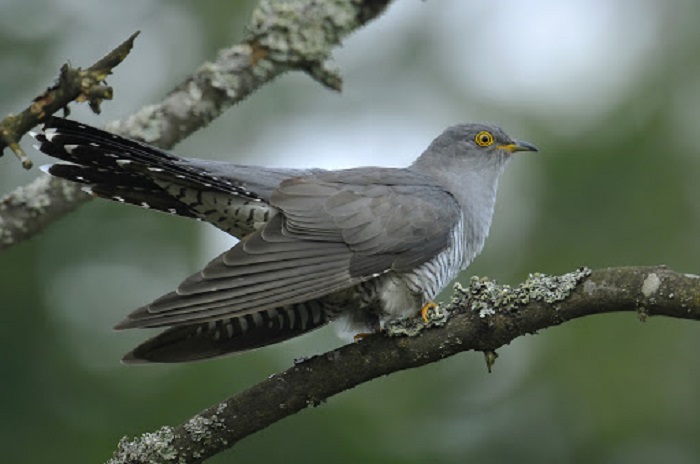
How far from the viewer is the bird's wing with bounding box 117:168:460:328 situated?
3.42 meters

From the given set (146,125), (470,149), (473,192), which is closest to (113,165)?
(146,125)

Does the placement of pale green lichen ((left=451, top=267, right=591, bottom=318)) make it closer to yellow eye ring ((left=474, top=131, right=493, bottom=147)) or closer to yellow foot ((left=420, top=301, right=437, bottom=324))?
yellow foot ((left=420, top=301, right=437, bottom=324))

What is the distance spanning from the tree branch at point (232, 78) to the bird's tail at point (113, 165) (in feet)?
0.65

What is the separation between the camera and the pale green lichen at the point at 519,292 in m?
2.98

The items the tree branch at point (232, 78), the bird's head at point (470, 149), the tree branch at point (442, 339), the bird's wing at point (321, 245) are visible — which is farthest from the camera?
the bird's head at point (470, 149)

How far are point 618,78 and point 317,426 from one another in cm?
322

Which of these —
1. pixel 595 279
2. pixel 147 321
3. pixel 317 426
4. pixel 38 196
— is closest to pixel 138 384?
pixel 317 426

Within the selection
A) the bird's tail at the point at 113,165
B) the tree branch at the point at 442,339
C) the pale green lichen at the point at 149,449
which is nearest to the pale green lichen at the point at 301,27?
the bird's tail at the point at 113,165

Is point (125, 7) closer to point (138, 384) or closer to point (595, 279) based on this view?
point (138, 384)

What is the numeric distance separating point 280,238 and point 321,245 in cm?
16

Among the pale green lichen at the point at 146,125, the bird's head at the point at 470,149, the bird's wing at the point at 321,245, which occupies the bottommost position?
the bird's wing at the point at 321,245

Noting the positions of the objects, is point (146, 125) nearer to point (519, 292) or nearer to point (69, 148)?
point (69, 148)

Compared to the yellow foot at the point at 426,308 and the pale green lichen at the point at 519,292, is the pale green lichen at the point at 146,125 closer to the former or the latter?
the yellow foot at the point at 426,308

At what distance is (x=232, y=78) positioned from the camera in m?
4.14
